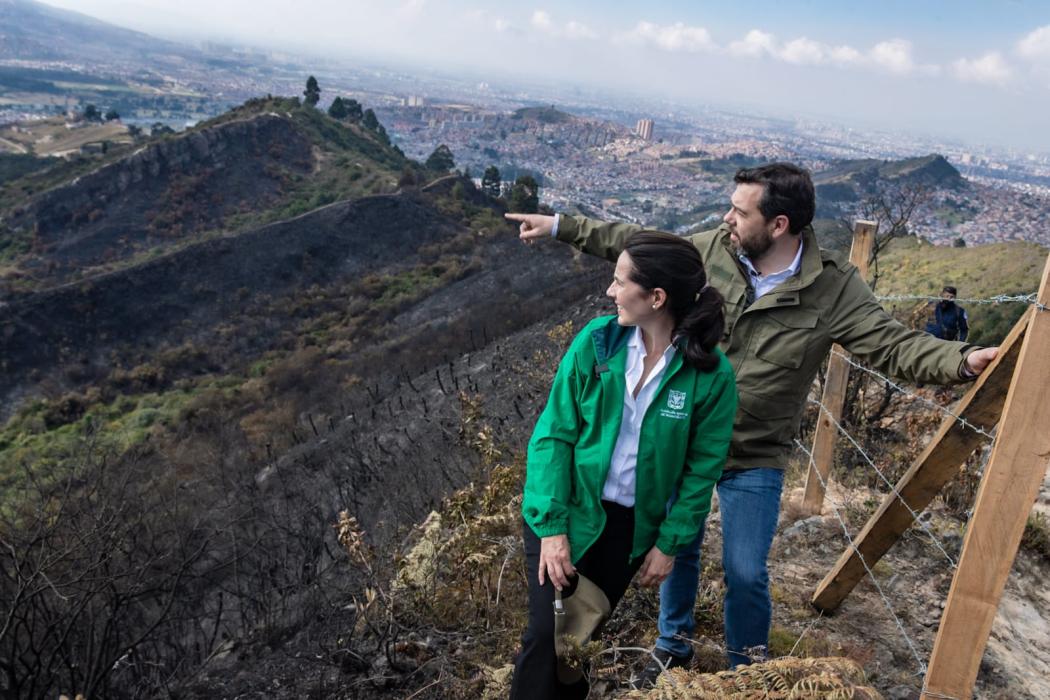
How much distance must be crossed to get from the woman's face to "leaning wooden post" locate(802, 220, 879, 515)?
1680 millimetres

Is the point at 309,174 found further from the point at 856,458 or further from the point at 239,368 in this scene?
the point at 856,458

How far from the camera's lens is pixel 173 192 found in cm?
3206

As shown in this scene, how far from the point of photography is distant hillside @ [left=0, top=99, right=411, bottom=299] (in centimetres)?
2773

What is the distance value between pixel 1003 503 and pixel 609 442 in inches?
34.9

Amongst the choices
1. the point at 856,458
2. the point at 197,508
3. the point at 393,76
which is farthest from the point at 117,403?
the point at 393,76

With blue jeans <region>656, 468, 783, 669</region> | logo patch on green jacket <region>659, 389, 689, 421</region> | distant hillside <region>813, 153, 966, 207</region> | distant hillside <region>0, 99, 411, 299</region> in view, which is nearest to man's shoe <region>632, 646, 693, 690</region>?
blue jeans <region>656, 468, 783, 669</region>

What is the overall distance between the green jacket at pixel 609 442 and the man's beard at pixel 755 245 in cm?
50

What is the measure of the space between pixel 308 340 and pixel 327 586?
648 inches

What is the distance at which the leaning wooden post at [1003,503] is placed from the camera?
146 cm

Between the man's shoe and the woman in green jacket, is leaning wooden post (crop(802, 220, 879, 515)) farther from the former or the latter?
the woman in green jacket

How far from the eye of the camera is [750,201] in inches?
79.7

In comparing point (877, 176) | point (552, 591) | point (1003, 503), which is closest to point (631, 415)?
point (552, 591)

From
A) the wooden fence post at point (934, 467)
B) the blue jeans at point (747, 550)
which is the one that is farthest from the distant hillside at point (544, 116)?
the blue jeans at point (747, 550)

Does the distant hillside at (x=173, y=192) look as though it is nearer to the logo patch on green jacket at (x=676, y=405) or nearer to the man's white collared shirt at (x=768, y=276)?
the man's white collared shirt at (x=768, y=276)
